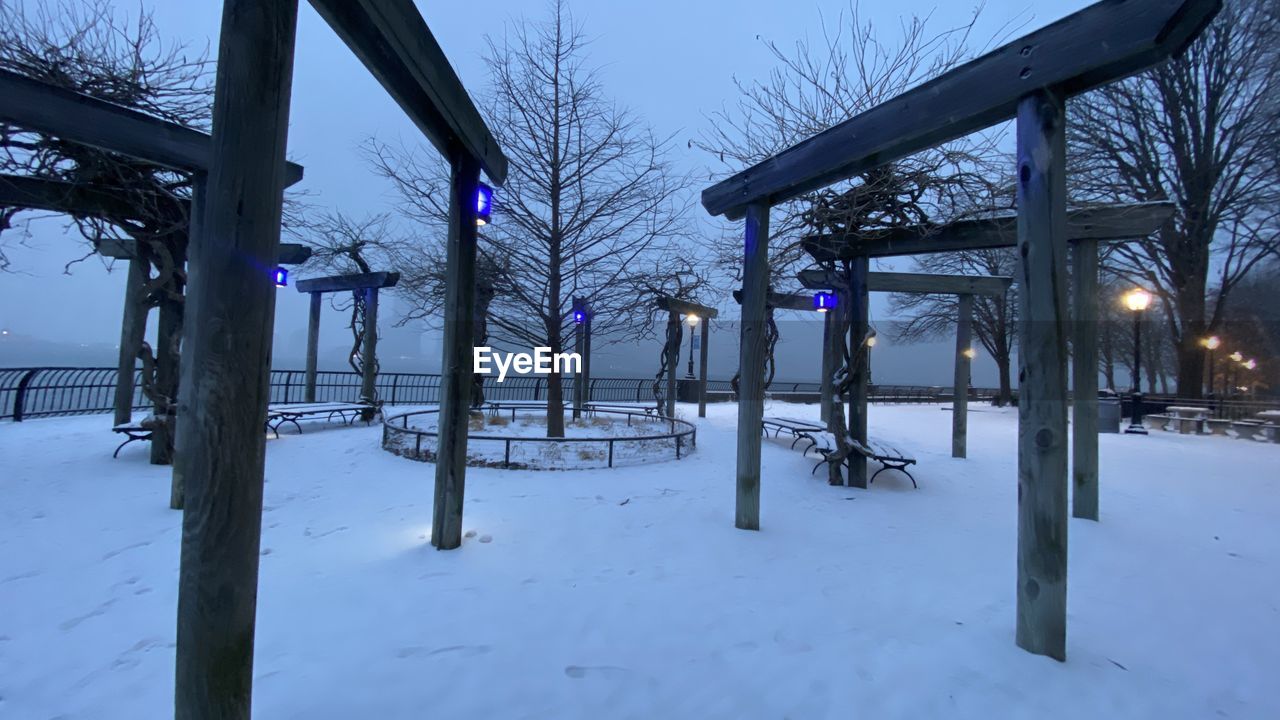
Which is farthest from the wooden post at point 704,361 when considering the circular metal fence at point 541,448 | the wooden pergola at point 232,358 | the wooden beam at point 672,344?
the wooden pergola at point 232,358

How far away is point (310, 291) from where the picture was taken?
11.6 meters

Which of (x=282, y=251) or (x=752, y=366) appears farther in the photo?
(x=282, y=251)

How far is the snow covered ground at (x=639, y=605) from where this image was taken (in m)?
2.01

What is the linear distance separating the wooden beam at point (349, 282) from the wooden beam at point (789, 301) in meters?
7.40

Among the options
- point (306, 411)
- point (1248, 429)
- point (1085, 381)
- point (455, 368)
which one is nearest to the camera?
point (455, 368)

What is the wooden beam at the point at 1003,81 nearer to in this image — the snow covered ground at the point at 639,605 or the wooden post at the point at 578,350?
the snow covered ground at the point at 639,605

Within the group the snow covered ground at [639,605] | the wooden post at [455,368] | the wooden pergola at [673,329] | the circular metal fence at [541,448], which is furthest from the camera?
the wooden pergola at [673,329]

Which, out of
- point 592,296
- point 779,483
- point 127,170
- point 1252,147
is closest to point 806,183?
point 779,483

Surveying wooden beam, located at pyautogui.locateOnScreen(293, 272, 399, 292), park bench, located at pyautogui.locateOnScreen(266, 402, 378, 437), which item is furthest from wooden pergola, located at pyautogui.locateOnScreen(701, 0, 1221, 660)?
wooden beam, located at pyautogui.locateOnScreen(293, 272, 399, 292)

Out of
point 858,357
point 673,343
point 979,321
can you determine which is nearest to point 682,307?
point 673,343

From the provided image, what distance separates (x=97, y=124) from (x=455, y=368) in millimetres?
3330

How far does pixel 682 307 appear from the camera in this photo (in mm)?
11789

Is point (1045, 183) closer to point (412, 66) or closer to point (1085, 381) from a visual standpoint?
point (412, 66)

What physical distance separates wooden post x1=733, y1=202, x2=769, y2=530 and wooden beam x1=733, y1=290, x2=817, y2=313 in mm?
6967
